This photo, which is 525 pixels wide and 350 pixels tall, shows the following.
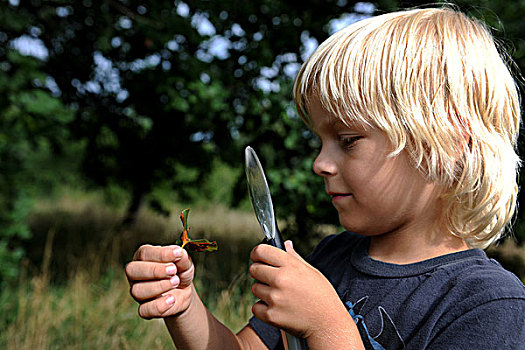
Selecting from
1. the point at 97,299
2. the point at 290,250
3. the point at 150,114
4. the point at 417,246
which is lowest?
the point at 97,299

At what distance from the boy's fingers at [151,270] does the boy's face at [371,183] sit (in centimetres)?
40

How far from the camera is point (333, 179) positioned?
3.76ft

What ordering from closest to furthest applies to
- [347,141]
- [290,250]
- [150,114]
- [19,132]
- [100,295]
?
[290,250]
[347,141]
[19,132]
[100,295]
[150,114]

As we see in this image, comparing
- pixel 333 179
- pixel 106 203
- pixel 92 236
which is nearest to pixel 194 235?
pixel 92 236

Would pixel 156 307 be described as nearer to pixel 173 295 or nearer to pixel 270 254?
pixel 173 295

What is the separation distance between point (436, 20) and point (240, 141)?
2485 mm

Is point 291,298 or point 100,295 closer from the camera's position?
point 291,298

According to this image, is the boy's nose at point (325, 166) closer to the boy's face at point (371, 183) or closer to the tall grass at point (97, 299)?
the boy's face at point (371, 183)

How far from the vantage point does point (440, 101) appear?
1.10 m

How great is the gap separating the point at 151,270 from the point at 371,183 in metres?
0.51

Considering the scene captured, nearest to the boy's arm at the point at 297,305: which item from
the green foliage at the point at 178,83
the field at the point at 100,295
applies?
the field at the point at 100,295

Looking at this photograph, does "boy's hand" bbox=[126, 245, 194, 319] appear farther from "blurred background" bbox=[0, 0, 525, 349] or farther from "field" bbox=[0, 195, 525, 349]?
"blurred background" bbox=[0, 0, 525, 349]

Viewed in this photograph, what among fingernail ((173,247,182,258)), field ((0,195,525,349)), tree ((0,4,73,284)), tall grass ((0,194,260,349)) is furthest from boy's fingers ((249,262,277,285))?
tree ((0,4,73,284))

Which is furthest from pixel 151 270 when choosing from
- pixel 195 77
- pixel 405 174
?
pixel 195 77
